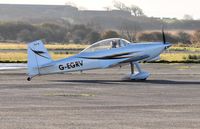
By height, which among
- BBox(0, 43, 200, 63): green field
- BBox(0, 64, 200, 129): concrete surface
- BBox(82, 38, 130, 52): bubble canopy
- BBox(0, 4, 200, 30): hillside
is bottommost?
BBox(0, 43, 200, 63): green field

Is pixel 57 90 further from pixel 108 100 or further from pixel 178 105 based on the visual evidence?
pixel 178 105

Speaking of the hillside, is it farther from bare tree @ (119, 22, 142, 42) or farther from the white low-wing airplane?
the white low-wing airplane

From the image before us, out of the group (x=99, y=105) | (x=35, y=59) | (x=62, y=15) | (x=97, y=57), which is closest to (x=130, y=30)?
(x=97, y=57)

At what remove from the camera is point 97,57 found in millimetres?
26359

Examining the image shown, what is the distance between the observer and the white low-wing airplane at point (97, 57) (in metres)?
25.8

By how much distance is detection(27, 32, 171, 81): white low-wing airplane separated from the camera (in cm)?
2583

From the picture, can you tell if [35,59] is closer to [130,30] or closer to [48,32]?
[130,30]

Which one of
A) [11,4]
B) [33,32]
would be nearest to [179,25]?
[33,32]

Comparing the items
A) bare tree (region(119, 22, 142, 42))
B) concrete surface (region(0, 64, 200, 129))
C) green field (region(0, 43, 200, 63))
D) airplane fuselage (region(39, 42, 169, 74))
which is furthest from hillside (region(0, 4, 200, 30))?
concrete surface (region(0, 64, 200, 129))

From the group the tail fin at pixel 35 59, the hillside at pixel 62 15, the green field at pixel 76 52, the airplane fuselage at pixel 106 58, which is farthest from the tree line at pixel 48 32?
the tail fin at pixel 35 59

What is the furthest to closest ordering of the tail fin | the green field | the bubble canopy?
the green field → the bubble canopy → the tail fin

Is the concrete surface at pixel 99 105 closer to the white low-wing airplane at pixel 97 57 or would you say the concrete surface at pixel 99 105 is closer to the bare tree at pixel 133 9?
the white low-wing airplane at pixel 97 57

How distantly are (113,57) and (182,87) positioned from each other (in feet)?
Answer: 16.8

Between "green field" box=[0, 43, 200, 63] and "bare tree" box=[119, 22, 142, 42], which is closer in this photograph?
"green field" box=[0, 43, 200, 63]
